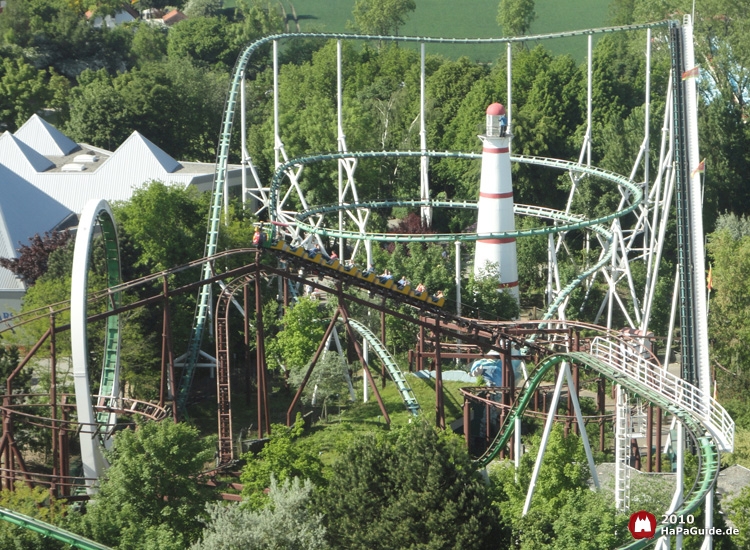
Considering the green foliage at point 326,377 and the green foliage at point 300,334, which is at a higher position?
the green foliage at point 300,334

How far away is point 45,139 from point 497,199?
23454 mm

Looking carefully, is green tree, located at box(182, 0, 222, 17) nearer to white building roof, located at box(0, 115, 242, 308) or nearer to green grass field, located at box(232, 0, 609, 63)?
green grass field, located at box(232, 0, 609, 63)

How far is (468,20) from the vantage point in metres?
100

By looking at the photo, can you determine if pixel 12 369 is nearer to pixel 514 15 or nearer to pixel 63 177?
pixel 63 177

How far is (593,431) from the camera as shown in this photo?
3350 cm

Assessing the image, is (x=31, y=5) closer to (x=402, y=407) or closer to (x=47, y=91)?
(x=47, y=91)

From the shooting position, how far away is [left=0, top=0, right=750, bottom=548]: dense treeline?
80.7 feet

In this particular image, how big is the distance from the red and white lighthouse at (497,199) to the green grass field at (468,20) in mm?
51890

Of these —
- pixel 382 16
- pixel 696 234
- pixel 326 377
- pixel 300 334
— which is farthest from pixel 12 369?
pixel 382 16

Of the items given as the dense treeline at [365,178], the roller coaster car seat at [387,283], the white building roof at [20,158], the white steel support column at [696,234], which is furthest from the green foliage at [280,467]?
the white building roof at [20,158]

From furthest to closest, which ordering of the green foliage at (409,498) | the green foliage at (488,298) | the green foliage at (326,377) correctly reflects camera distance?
the green foliage at (488,298) → the green foliage at (326,377) → the green foliage at (409,498)

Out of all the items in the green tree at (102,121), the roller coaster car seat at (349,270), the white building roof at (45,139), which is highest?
the green tree at (102,121)

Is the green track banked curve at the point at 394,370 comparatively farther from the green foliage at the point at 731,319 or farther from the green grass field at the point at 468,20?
the green grass field at the point at 468,20

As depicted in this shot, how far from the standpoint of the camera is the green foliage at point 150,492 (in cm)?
2462
